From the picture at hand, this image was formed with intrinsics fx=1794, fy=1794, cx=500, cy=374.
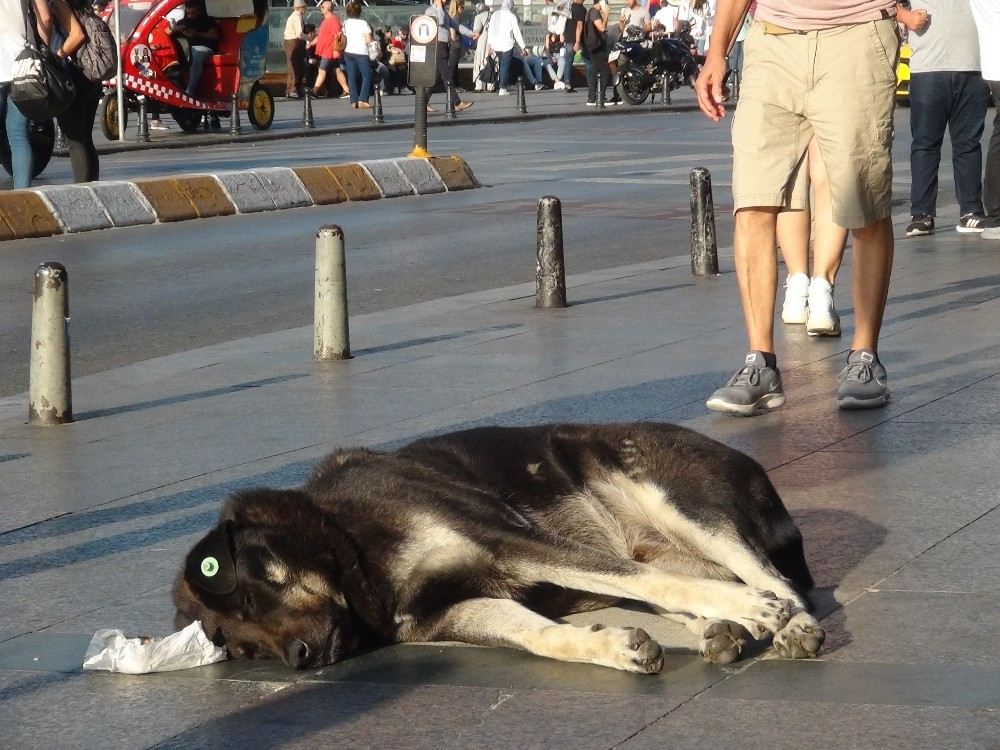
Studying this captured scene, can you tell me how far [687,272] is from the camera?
12.1 m

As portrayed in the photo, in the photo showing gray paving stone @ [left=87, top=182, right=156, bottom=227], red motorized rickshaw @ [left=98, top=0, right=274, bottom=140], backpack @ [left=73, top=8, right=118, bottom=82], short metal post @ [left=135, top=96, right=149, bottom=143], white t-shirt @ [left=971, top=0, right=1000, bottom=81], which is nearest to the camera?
white t-shirt @ [left=971, top=0, right=1000, bottom=81]

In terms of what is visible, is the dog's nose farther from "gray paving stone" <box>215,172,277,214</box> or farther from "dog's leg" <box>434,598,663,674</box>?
"gray paving stone" <box>215,172,277,214</box>

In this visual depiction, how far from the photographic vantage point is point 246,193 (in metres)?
17.5

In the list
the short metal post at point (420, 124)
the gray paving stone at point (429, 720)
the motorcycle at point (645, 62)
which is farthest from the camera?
the motorcycle at point (645, 62)

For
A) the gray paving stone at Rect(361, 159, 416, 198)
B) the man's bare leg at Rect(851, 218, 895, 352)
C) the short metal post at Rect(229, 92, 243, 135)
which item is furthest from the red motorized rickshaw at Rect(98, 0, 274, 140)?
the man's bare leg at Rect(851, 218, 895, 352)

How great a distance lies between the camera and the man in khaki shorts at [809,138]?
7012 mm

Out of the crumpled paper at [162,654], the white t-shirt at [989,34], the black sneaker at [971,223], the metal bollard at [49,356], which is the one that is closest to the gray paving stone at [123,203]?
the black sneaker at [971,223]

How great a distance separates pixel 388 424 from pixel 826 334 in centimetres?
277

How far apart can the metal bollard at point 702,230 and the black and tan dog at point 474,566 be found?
735 cm

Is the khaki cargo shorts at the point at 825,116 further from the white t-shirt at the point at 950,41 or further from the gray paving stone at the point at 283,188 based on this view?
the gray paving stone at the point at 283,188

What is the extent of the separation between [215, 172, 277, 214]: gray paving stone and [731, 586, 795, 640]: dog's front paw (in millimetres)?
13747

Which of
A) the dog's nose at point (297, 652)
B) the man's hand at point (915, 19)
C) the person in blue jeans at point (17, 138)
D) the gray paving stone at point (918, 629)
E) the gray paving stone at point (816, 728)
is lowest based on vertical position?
the gray paving stone at point (918, 629)

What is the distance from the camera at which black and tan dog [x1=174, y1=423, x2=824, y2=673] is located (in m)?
4.05

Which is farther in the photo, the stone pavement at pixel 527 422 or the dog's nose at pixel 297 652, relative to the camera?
the dog's nose at pixel 297 652
